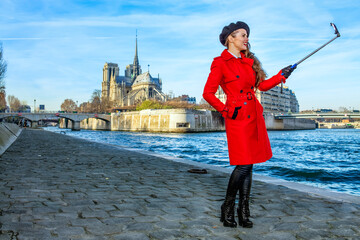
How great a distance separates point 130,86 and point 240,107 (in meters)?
164

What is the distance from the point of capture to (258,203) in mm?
3988

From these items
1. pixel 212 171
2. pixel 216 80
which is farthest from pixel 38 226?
pixel 212 171

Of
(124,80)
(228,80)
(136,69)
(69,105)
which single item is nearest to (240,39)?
(228,80)

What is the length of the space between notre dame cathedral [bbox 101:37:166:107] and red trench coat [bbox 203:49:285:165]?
400ft

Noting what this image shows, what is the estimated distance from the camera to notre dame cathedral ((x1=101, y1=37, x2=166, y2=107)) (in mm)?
138500

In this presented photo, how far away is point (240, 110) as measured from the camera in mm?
3234

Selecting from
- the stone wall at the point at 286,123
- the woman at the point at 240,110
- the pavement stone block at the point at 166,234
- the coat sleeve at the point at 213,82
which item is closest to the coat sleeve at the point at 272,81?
the woman at the point at 240,110

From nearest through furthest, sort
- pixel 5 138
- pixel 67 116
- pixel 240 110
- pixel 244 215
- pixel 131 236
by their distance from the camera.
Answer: pixel 131 236 → pixel 244 215 → pixel 240 110 → pixel 5 138 → pixel 67 116

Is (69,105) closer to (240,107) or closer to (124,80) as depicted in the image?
(124,80)

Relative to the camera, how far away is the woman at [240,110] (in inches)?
127

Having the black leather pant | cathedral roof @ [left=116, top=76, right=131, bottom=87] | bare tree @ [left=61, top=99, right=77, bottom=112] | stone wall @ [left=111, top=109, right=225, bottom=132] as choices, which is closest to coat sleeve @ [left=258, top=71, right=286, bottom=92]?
the black leather pant

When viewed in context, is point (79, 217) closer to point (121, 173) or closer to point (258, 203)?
point (258, 203)

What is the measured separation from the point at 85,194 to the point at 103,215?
3.67 feet

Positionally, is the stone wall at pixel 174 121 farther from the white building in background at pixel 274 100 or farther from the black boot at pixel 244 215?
the black boot at pixel 244 215
